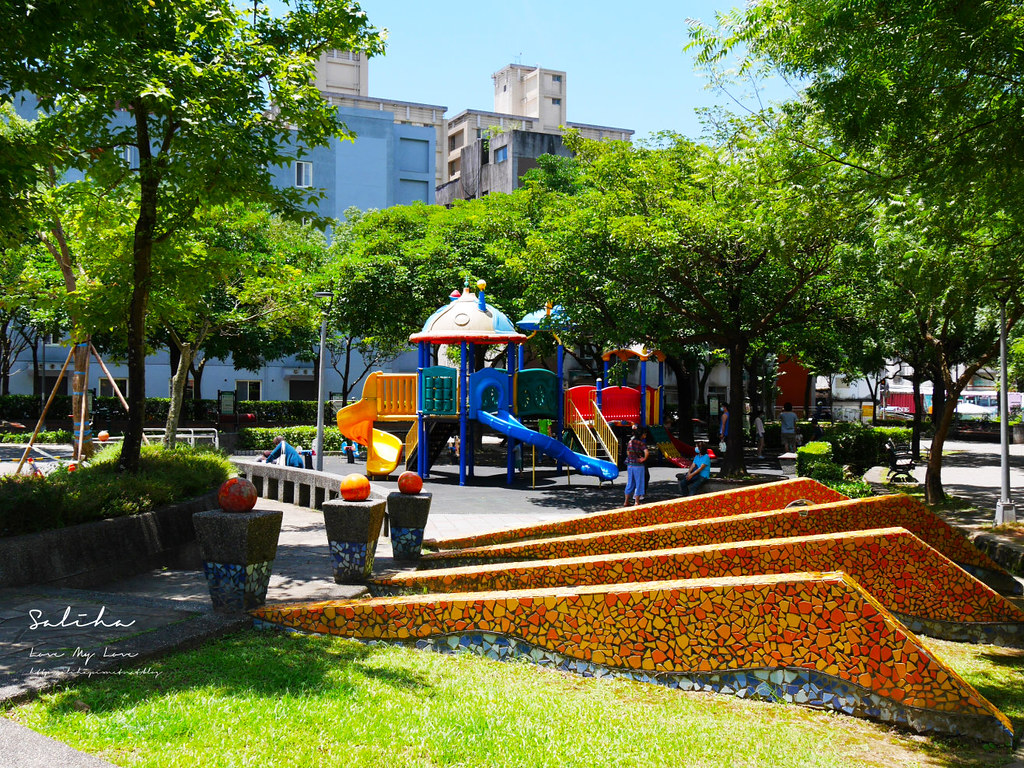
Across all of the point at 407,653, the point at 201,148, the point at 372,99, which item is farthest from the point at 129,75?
the point at 372,99

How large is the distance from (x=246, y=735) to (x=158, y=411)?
120 feet

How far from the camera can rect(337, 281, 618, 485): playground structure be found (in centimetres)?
2138

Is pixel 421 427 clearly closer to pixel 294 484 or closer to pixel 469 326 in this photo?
pixel 469 326

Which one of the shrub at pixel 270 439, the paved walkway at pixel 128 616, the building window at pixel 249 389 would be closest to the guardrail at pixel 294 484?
the paved walkway at pixel 128 616

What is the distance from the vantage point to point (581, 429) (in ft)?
78.0

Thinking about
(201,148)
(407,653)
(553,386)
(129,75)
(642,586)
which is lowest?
(407,653)

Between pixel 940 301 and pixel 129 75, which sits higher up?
pixel 129 75

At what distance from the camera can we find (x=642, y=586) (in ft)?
20.5

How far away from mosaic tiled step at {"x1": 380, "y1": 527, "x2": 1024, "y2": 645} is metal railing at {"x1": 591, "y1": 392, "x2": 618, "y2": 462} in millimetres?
15082

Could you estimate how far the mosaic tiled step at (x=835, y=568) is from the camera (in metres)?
7.42

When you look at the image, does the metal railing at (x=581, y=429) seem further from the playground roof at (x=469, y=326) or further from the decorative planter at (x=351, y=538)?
the decorative planter at (x=351, y=538)

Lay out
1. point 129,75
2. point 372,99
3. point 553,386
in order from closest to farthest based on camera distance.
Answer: point 129,75, point 553,386, point 372,99

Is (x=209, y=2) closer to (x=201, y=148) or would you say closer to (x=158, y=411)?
(x=201, y=148)

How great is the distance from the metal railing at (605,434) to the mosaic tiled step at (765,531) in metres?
13.7
